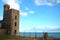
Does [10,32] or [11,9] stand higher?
[11,9]

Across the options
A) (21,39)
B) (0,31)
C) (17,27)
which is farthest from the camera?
(17,27)

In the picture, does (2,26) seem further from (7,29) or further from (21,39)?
(21,39)

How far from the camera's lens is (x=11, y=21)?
41938mm

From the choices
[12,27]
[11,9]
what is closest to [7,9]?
[11,9]

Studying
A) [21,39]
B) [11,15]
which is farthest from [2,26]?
[21,39]

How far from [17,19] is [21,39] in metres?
10.7

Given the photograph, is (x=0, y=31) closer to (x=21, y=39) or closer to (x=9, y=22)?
(x=9, y=22)

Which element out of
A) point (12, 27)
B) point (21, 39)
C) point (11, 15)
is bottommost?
point (21, 39)

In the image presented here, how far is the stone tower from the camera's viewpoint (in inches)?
1650

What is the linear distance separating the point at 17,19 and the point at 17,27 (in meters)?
2.08

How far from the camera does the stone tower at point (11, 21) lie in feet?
137

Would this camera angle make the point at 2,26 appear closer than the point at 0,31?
No

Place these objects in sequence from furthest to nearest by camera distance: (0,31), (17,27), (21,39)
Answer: (17,27), (0,31), (21,39)

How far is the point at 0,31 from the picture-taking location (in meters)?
40.5
